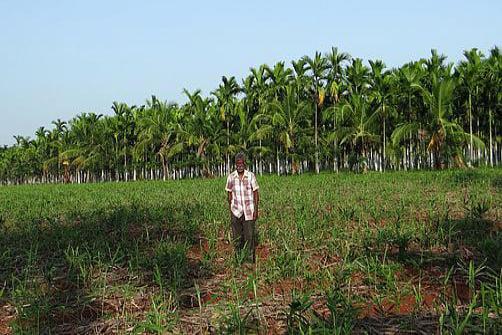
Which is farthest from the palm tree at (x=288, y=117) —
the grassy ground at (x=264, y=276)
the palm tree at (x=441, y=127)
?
the grassy ground at (x=264, y=276)

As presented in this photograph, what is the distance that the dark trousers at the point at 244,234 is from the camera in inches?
250

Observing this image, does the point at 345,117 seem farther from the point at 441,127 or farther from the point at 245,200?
the point at 245,200

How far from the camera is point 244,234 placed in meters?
6.54

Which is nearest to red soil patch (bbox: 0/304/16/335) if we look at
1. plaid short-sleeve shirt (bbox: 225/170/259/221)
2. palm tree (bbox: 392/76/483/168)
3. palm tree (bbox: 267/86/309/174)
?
plaid short-sleeve shirt (bbox: 225/170/259/221)

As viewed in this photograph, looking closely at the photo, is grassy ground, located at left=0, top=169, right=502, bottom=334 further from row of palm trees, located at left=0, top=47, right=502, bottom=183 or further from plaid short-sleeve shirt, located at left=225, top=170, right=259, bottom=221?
row of palm trees, located at left=0, top=47, right=502, bottom=183

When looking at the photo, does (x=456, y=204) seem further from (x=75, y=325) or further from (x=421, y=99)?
(x=421, y=99)

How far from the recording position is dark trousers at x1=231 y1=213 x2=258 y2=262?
6.36 metres

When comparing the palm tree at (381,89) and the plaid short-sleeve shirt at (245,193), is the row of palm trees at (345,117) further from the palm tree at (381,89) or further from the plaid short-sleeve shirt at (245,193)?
the plaid short-sleeve shirt at (245,193)

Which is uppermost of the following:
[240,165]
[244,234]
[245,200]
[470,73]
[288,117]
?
[470,73]

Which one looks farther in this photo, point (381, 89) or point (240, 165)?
point (381, 89)

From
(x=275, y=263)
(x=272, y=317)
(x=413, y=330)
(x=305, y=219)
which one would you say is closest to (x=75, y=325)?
(x=272, y=317)

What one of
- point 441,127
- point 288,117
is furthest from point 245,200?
point 288,117

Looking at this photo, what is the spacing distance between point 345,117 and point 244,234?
1041 inches

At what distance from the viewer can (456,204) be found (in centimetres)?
1008
